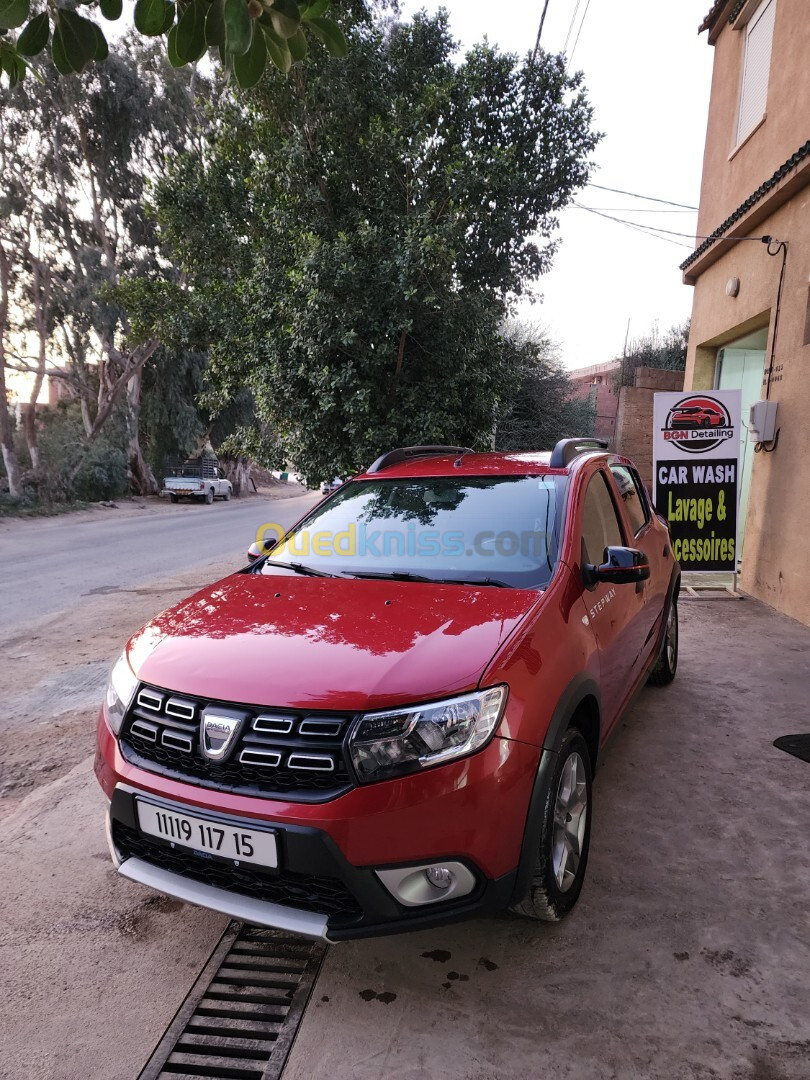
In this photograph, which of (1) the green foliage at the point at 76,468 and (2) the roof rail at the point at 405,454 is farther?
(1) the green foliage at the point at 76,468

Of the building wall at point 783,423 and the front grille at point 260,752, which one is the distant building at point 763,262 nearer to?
the building wall at point 783,423

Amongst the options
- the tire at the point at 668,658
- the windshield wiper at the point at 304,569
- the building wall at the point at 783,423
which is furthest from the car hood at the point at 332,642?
the building wall at the point at 783,423

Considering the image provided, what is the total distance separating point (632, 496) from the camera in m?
4.31

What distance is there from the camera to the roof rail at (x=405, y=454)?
4.02m

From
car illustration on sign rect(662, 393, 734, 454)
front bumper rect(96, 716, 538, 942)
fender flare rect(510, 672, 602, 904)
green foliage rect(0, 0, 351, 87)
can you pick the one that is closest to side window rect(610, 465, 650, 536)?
fender flare rect(510, 672, 602, 904)

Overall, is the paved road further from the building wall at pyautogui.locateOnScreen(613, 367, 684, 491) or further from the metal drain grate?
the building wall at pyautogui.locateOnScreen(613, 367, 684, 491)

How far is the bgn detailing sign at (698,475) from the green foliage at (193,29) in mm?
6862

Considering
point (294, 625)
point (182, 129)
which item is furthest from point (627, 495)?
point (182, 129)

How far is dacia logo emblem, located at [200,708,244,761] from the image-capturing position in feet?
6.65

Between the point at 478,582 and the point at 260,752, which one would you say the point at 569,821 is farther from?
the point at 260,752

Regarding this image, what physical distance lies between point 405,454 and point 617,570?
74.3 inches

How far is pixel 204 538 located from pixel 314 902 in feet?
43.5

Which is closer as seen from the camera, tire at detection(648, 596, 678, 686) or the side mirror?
the side mirror

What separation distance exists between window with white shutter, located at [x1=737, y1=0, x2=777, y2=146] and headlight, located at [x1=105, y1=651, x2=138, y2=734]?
9325 mm
